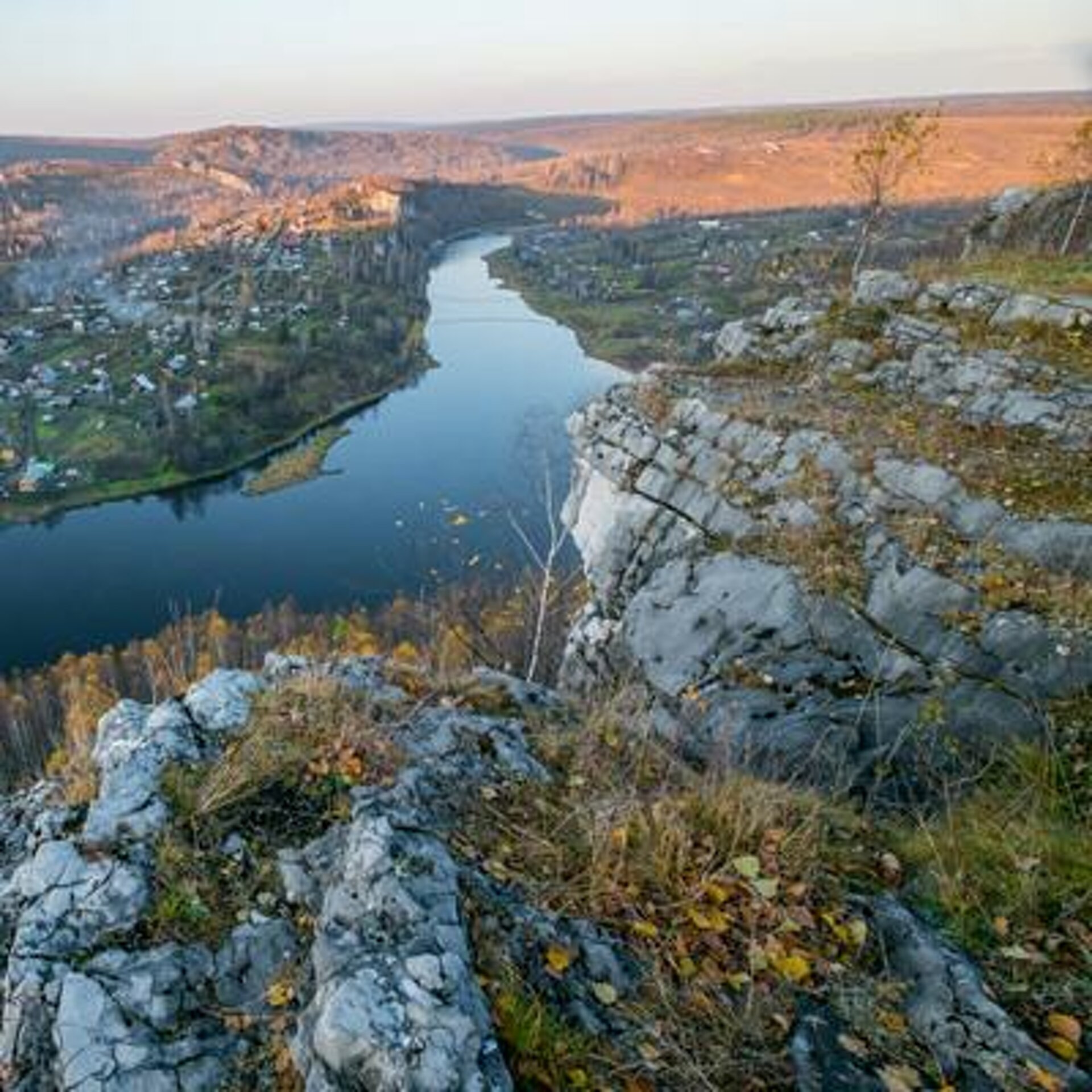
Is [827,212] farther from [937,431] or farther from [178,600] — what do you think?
[937,431]

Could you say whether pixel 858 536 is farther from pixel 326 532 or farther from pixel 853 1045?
pixel 326 532

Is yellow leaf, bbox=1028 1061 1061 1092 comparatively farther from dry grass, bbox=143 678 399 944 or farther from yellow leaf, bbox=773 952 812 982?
dry grass, bbox=143 678 399 944

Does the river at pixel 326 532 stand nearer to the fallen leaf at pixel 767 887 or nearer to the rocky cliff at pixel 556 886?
the rocky cliff at pixel 556 886

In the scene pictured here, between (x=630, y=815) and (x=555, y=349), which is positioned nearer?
(x=630, y=815)

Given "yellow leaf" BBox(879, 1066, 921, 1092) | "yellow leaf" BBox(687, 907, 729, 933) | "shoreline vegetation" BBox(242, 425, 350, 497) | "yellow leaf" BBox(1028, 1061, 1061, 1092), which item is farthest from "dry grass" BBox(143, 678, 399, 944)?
"shoreline vegetation" BBox(242, 425, 350, 497)

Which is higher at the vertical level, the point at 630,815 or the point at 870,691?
the point at 630,815

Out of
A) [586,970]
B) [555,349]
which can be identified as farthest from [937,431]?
[555,349]

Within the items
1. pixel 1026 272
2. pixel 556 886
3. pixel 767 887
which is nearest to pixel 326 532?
pixel 1026 272
